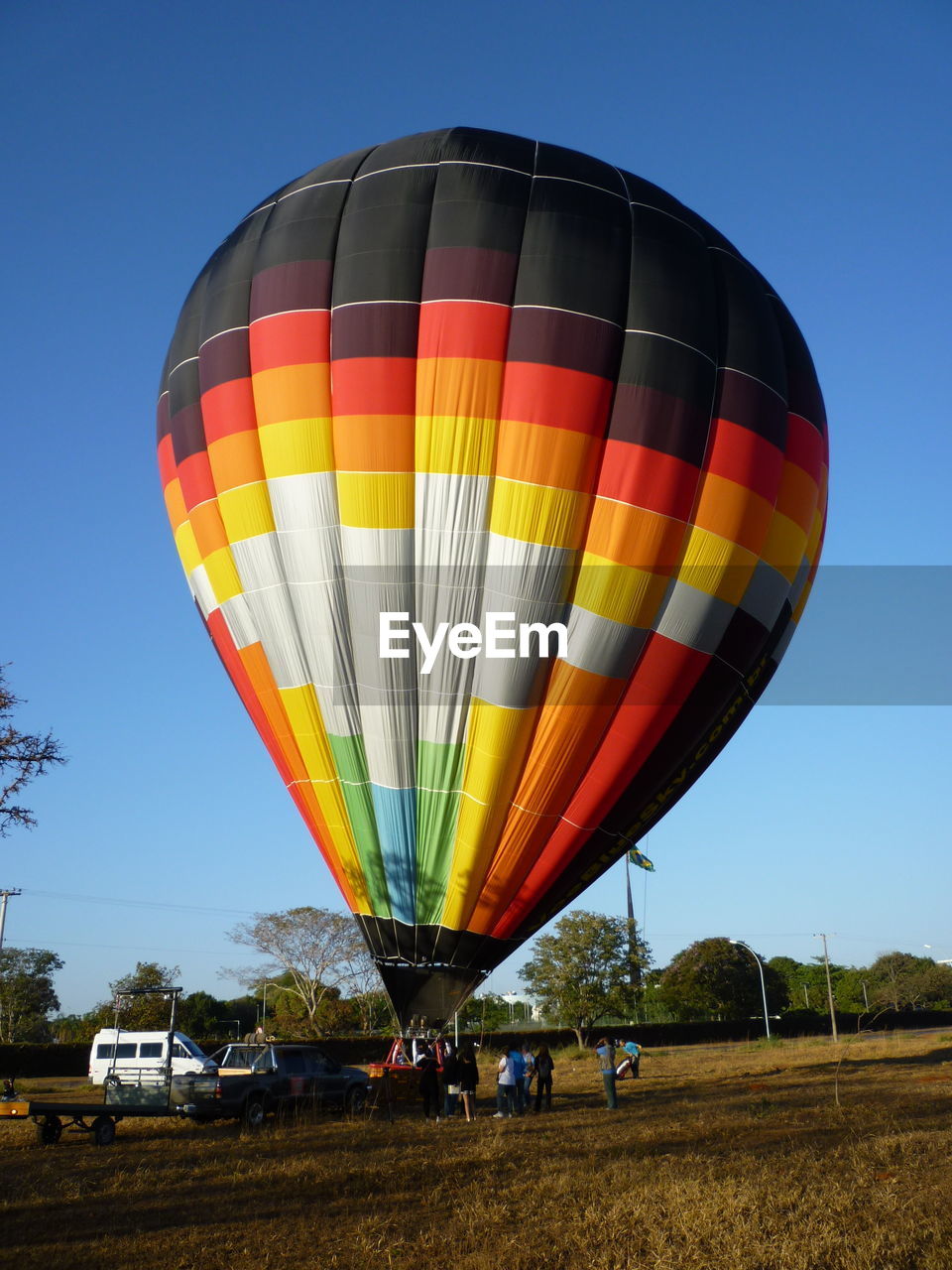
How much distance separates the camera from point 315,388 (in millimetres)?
16625

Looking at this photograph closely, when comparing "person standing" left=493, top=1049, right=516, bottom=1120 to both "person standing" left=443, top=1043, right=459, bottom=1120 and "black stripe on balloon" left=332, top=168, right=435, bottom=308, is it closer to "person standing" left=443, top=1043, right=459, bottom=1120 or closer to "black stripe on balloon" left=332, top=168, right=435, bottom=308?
"person standing" left=443, top=1043, right=459, bottom=1120

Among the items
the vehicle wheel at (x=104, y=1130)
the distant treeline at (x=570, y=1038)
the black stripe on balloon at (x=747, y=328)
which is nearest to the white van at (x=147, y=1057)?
the vehicle wheel at (x=104, y=1130)

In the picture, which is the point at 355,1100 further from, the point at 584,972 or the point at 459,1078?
the point at 584,972

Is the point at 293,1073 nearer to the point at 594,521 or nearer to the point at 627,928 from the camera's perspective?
the point at 594,521

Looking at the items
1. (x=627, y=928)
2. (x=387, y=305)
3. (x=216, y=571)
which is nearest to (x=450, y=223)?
(x=387, y=305)

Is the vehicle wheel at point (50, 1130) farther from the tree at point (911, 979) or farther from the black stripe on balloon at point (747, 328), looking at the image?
the tree at point (911, 979)

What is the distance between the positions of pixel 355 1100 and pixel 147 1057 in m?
4.01

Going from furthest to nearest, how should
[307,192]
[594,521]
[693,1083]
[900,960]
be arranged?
[900,960] < [693,1083] < [307,192] < [594,521]

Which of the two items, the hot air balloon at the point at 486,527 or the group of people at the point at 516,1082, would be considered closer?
the hot air balloon at the point at 486,527

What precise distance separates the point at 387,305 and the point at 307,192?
3389 millimetres

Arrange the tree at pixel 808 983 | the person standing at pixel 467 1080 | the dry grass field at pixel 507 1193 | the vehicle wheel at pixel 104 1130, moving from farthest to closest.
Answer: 1. the tree at pixel 808 983
2. the person standing at pixel 467 1080
3. the vehicle wheel at pixel 104 1130
4. the dry grass field at pixel 507 1193

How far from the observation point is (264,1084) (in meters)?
16.4
